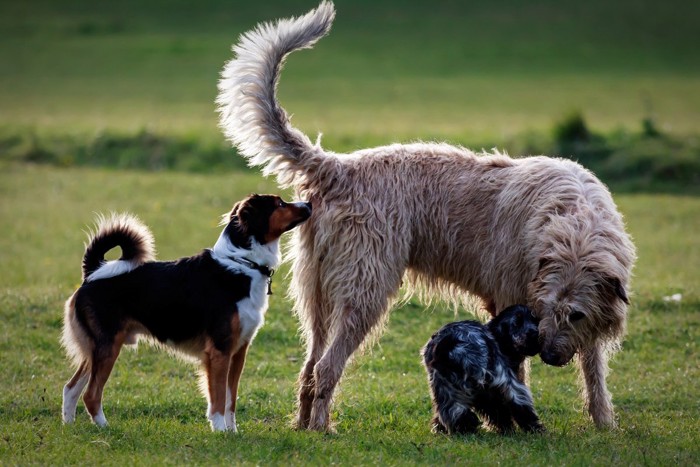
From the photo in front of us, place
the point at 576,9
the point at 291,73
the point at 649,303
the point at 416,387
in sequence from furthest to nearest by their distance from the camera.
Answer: the point at 576,9 < the point at 291,73 < the point at 649,303 < the point at 416,387

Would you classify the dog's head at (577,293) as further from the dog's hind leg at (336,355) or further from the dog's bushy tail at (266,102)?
the dog's bushy tail at (266,102)

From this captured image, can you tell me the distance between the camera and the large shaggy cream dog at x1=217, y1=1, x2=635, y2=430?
24.8ft

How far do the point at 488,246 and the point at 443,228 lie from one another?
39 cm

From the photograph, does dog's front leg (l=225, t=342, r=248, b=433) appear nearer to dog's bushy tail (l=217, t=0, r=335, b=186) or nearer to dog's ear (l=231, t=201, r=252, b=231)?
dog's ear (l=231, t=201, r=252, b=231)

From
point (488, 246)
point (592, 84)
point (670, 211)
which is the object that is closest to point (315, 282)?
point (488, 246)

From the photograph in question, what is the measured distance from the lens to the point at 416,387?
914 cm

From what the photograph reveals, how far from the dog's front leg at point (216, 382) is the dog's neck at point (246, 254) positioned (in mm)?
653

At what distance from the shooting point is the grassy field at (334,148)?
282 inches

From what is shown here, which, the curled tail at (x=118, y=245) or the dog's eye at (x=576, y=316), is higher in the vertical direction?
the curled tail at (x=118, y=245)

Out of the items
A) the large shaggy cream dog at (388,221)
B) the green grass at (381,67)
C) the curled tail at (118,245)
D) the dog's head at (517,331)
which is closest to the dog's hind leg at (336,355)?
the large shaggy cream dog at (388,221)

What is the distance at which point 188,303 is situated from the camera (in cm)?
734

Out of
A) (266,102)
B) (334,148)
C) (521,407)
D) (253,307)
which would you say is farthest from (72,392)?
(334,148)

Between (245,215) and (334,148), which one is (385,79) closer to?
(334,148)

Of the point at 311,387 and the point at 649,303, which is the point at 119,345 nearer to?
the point at 311,387
